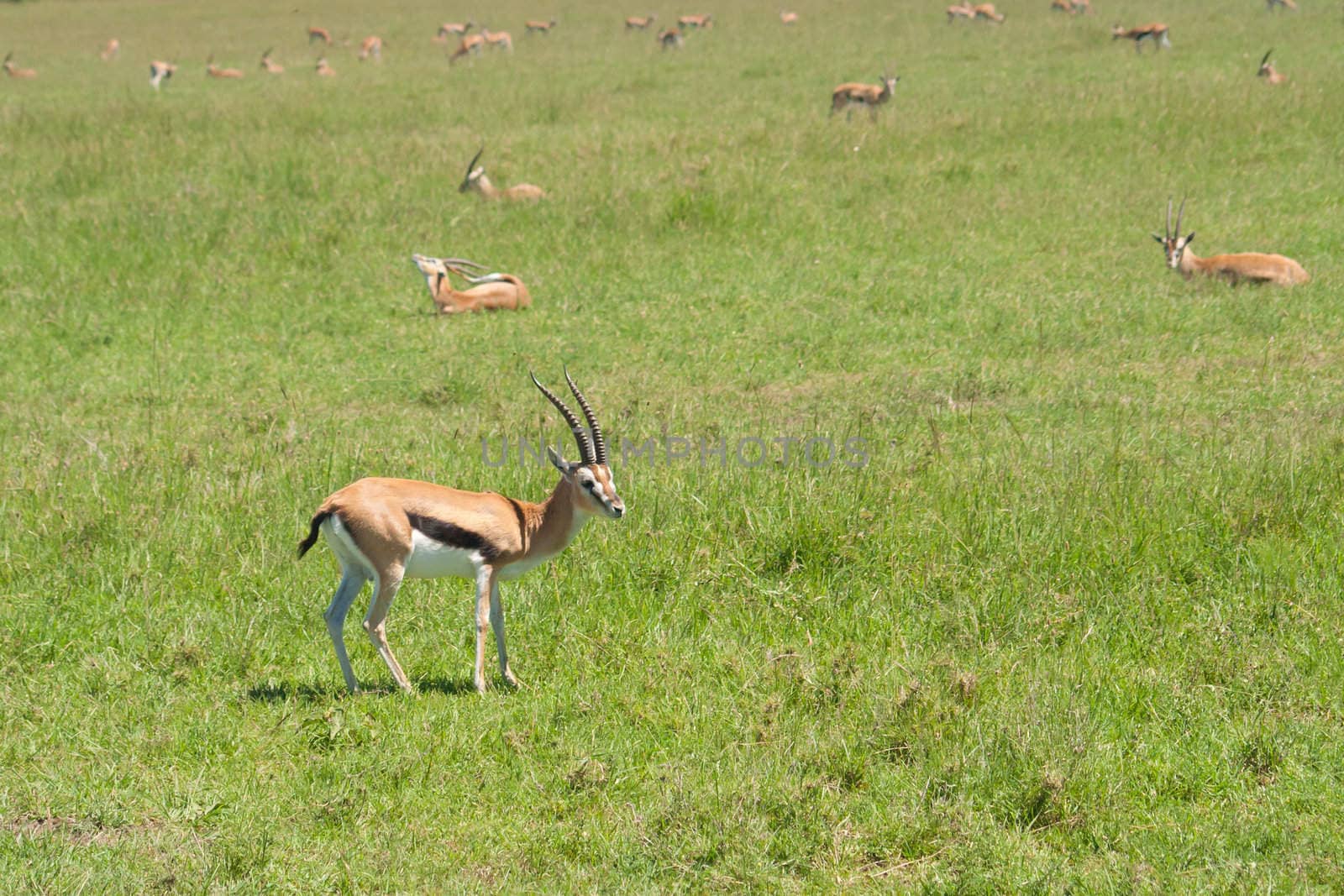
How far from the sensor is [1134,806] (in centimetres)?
396

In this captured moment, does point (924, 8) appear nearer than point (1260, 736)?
No

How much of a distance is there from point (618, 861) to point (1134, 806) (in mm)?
1598

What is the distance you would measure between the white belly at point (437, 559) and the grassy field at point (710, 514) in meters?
0.47

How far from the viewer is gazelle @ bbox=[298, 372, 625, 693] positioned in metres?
4.51

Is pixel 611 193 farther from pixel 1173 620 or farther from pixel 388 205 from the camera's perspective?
pixel 1173 620

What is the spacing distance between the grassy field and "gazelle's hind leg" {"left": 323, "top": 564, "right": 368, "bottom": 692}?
136mm

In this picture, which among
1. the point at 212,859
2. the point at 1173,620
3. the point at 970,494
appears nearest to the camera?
the point at 212,859

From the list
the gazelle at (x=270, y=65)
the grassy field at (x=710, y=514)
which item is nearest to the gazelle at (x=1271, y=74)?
the grassy field at (x=710, y=514)

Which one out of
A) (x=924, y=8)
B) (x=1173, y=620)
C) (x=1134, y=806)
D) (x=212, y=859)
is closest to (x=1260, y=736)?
(x=1134, y=806)

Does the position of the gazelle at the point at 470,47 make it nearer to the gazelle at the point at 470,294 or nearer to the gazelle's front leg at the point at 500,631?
Result: the gazelle at the point at 470,294

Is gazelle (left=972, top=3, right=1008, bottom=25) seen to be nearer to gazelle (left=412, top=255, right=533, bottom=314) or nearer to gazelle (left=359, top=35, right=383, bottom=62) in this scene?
gazelle (left=359, top=35, right=383, bottom=62)

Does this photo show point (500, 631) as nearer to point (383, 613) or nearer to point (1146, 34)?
point (383, 613)

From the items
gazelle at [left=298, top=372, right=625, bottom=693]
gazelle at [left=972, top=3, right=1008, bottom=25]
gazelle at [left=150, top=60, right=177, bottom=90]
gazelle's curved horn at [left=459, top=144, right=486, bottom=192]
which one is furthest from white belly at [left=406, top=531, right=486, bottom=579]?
gazelle at [left=972, top=3, right=1008, bottom=25]

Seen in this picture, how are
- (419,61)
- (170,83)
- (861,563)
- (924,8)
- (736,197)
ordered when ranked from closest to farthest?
(861,563) → (736,197) → (170,83) → (419,61) → (924,8)
